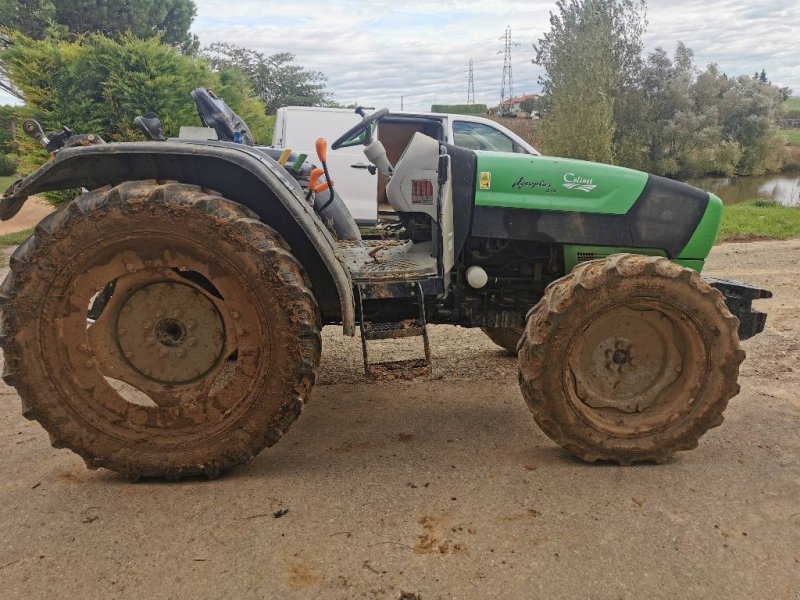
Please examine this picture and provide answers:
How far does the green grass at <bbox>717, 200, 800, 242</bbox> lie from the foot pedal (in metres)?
7.66

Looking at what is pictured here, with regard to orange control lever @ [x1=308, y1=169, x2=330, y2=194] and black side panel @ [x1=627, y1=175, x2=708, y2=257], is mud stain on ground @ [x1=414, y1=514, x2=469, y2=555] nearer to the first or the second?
black side panel @ [x1=627, y1=175, x2=708, y2=257]

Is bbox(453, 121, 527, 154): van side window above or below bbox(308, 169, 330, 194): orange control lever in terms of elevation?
below

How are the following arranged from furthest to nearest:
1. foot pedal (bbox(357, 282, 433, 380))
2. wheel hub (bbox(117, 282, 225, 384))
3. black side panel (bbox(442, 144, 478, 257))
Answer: black side panel (bbox(442, 144, 478, 257)), foot pedal (bbox(357, 282, 433, 380)), wheel hub (bbox(117, 282, 225, 384))

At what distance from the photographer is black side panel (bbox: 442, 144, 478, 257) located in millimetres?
3307

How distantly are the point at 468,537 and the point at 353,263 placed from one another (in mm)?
1757

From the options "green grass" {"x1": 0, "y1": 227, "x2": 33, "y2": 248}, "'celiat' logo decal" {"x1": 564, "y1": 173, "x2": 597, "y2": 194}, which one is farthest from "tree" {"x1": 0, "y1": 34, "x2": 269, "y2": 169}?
"'celiat' logo decal" {"x1": 564, "y1": 173, "x2": 597, "y2": 194}

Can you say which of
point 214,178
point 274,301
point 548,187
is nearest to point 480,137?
point 548,187

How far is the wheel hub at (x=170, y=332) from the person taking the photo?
9.57 feet

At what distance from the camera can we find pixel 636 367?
125 inches

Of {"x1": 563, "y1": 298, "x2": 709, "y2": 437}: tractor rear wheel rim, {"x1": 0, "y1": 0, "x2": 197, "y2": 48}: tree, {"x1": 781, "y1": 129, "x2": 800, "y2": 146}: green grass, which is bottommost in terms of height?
{"x1": 781, "y1": 129, "x2": 800, "y2": 146}: green grass

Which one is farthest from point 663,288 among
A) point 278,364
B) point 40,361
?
point 40,361

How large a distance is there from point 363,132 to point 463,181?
0.92 m

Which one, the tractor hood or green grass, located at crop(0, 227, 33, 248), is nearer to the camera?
the tractor hood

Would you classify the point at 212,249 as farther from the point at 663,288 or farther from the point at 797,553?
the point at 797,553
